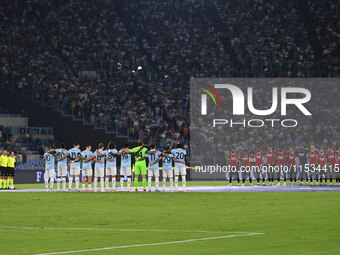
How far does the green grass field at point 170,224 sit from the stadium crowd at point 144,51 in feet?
75.5

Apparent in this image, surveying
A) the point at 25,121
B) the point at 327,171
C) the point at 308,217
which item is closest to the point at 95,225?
the point at 308,217

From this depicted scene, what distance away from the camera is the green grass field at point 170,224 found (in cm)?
1402

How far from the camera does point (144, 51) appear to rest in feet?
199

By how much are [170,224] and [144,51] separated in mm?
43024

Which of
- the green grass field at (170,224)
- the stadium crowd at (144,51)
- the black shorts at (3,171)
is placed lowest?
the green grass field at (170,224)

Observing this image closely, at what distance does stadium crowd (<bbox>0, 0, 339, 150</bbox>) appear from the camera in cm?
5219

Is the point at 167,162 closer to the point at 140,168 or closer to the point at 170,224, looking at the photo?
the point at 140,168

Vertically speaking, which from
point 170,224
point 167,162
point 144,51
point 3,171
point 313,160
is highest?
point 144,51

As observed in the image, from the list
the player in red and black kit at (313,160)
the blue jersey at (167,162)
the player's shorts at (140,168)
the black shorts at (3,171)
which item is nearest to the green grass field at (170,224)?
the player's shorts at (140,168)

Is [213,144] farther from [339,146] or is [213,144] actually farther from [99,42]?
[99,42]

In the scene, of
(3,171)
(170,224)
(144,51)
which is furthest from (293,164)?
(170,224)

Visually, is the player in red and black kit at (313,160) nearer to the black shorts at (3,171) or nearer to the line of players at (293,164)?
the line of players at (293,164)

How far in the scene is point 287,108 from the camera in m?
52.5

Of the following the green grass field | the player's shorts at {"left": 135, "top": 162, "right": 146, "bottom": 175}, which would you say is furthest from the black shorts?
the player's shorts at {"left": 135, "top": 162, "right": 146, "bottom": 175}
